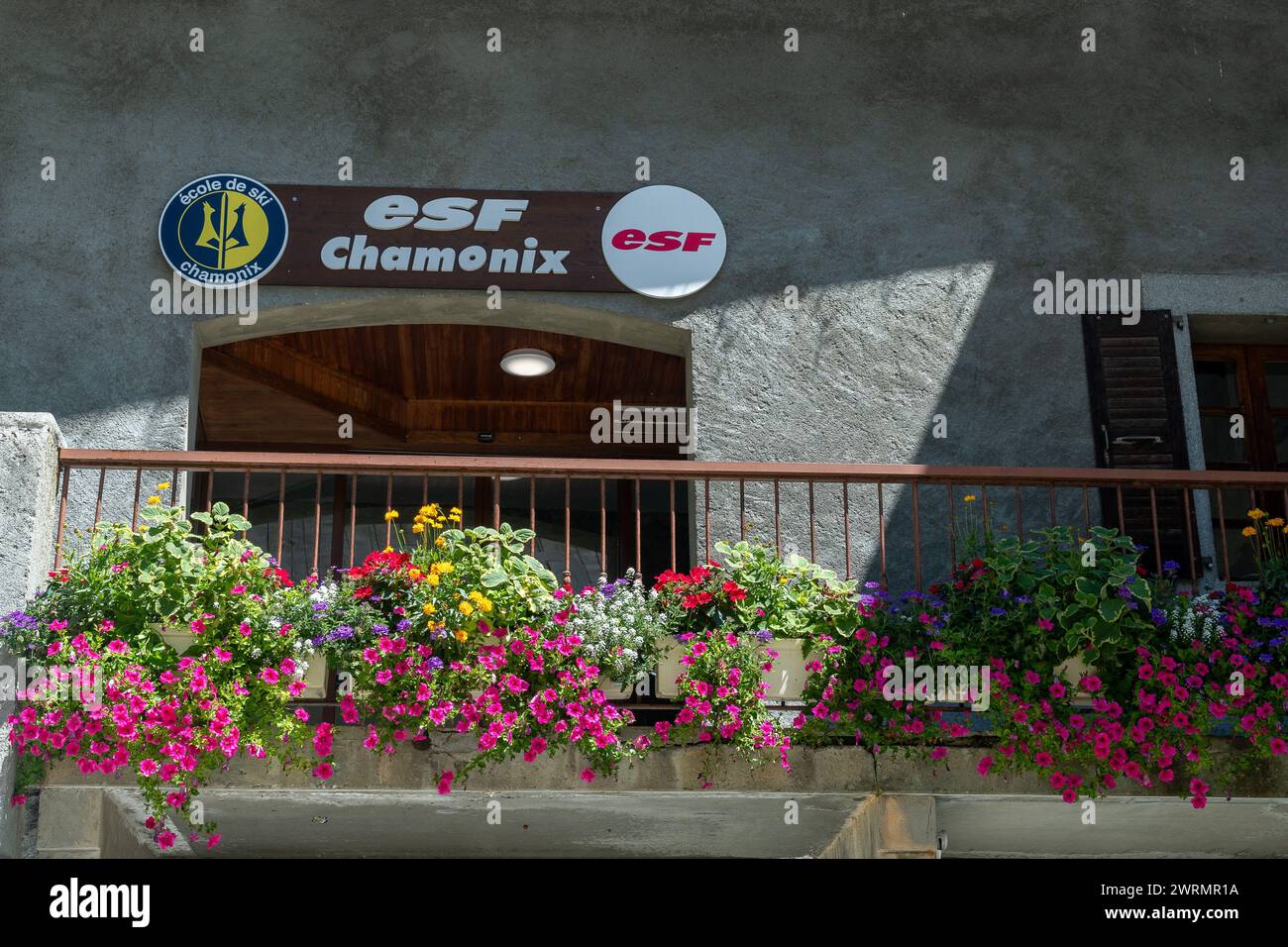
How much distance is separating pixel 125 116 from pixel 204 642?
12.7 feet

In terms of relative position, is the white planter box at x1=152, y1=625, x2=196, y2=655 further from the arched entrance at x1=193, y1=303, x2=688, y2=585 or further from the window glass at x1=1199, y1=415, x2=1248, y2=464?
the window glass at x1=1199, y1=415, x2=1248, y2=464

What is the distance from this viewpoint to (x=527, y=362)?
10.7m

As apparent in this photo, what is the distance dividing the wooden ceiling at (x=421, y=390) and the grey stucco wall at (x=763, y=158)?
1.63 metres

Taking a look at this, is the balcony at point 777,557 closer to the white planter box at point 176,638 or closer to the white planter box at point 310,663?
the white planter box at point 310,663

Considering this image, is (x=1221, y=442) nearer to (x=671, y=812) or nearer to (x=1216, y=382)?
(x=1216, y=382)

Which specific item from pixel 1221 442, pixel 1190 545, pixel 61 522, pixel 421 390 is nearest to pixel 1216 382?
pixel 1221 442

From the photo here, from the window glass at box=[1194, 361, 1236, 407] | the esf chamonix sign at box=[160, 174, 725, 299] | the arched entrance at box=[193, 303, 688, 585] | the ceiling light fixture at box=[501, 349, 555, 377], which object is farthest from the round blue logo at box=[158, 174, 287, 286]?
the window glass at box=[1194, 361, 1236, 407]

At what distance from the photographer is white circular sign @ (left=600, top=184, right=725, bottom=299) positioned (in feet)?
28.9

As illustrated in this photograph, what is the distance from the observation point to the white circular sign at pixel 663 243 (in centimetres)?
882

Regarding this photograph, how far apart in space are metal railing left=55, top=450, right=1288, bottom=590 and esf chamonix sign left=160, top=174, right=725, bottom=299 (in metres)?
1.09

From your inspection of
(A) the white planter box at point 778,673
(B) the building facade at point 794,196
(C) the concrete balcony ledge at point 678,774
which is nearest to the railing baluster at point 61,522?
(C) the concrete balcony ledge at point 678,774

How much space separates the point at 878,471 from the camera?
7.26 meters
